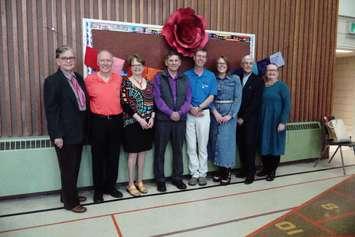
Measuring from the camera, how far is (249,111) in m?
4.02

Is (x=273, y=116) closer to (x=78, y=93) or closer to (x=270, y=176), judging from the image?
(x=270, y=176)

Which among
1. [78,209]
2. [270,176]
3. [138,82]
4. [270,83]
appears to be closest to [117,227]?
[78,209]

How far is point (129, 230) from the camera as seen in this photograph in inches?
108

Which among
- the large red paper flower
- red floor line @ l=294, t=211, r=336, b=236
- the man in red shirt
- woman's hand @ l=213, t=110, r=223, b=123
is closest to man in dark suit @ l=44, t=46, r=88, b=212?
the man in red shirt

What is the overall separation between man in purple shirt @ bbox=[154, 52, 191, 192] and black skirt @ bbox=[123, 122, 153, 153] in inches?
8.0

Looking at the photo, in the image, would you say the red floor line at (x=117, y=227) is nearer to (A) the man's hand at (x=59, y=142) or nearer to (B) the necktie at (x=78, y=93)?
(A) the man's hand at (x=59, y=142)

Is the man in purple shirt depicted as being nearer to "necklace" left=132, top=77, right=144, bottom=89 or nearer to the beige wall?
"necklace" left=132, top=77, right=144, bottom=89

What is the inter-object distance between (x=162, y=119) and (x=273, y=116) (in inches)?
60.9

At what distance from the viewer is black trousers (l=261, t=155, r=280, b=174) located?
427cm

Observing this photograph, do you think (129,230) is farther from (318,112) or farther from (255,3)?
(318,112)

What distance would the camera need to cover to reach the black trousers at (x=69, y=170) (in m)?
3.01

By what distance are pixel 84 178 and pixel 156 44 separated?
1.81 m

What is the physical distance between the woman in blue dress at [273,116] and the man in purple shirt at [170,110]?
1.16m

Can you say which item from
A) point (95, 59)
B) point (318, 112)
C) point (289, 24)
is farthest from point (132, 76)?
point (318, 112)
